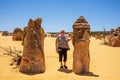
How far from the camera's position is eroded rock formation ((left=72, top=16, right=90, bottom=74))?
32.2 feet

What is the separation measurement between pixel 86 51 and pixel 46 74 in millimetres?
2174

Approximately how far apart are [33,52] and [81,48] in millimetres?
2296

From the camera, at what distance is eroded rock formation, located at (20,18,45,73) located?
9.84 meters

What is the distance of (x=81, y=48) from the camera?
32.3ft

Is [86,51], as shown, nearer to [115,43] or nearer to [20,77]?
[20,77]

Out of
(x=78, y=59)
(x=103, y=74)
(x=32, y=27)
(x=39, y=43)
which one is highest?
(x=32, y=27)

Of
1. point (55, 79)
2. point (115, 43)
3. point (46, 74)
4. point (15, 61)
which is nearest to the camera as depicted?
point (55, 79)

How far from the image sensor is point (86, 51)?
989 cm

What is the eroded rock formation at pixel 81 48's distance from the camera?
9828mm

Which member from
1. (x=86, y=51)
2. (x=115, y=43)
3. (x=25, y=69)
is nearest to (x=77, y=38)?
(x=86, y=51)

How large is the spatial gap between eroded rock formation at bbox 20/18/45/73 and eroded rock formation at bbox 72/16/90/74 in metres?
1.66

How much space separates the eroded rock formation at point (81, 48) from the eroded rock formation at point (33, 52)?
1.66 metres

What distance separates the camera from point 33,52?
9.95 meters

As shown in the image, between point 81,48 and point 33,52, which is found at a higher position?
point 81,48
